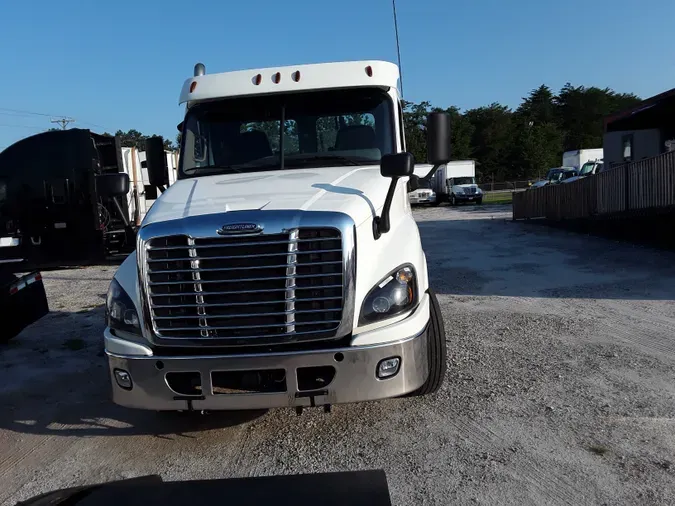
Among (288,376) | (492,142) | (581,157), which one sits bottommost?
(288,376)

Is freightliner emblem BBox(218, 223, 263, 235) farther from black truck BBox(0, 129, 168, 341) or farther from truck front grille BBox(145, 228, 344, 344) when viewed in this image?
black truck BBox(0, 129, 168, 341)

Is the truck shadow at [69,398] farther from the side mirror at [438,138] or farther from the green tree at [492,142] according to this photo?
the green tree at [492,142]

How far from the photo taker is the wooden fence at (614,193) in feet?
41.9

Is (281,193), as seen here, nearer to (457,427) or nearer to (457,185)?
(457,427)

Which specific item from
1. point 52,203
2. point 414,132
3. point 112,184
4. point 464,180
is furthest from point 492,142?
point 112,184

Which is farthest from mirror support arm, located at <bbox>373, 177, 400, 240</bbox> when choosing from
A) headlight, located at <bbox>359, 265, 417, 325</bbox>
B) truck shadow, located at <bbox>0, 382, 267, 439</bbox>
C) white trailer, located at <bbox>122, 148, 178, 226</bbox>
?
white trailer, located at <bbox>122, 148, 178, 226</bbox>

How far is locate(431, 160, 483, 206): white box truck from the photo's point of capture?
4031 centimetres

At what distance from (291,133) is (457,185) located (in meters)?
37.1

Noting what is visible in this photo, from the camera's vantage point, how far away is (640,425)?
13.3ft

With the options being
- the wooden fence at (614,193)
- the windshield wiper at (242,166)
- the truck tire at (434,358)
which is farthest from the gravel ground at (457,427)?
the wooden fence at (614,193)

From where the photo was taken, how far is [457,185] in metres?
41.2

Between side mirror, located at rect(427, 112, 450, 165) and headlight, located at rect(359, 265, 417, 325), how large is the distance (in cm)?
160

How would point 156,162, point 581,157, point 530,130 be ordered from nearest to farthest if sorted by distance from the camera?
1. point 156,162
2. point 581,157
3. point 530,130

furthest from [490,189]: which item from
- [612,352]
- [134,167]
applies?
[612,352]
